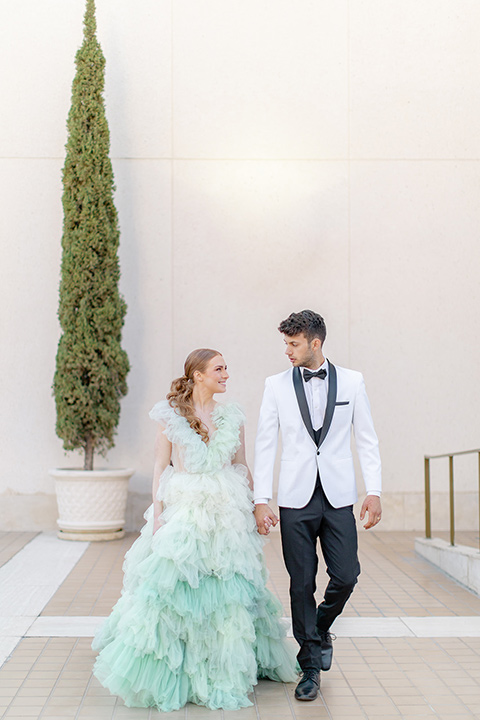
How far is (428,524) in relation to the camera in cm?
855

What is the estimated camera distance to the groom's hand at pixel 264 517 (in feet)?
13.9

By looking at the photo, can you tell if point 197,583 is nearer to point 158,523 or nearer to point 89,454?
point 158,523

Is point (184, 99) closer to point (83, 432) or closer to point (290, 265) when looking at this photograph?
point (290, 265)

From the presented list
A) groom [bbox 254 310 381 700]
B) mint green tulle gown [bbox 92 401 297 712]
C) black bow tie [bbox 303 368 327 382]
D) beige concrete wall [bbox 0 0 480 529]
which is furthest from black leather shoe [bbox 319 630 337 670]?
beige concrete wall [bbox 0 0 480 529]

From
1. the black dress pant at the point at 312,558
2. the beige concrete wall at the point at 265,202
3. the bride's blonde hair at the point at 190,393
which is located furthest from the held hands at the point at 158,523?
the beige concrete wall at the point at 265,202

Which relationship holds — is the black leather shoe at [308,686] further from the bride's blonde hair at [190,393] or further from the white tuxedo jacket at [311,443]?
the bride's blonde hair at [190,393]

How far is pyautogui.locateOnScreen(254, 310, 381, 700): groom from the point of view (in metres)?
4.21

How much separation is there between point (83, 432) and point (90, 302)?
138 cm

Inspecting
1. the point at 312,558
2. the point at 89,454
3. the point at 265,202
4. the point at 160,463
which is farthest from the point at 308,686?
the point at 265,202

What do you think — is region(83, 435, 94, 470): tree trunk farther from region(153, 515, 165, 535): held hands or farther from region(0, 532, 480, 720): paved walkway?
region(153, 515, 165, 535): held hands

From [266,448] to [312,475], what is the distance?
0.27 m

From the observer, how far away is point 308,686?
165 inches

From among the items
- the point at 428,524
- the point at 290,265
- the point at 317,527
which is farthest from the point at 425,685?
the point at 290,265

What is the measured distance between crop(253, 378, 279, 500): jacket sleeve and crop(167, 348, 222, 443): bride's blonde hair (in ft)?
1.04
